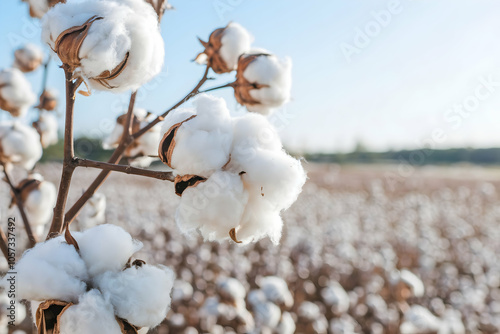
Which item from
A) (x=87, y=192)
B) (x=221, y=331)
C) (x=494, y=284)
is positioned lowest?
(x=494, y=284)

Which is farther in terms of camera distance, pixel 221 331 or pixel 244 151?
pixel 221 331

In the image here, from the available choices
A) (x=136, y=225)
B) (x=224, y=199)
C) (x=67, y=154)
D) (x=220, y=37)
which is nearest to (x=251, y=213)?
(x=224, y=199)

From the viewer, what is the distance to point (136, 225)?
5.16 meters

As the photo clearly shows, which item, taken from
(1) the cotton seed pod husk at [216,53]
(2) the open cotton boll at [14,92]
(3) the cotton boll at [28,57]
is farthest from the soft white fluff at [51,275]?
(3) the cotton boll at [28,57]

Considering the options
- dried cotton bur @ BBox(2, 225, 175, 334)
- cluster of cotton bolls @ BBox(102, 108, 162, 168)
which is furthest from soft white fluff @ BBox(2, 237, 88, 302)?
cluster of cotton bolls @ BBox(102, 108, 162, 168)

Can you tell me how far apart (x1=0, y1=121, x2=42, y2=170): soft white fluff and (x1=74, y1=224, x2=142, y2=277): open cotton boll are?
0.70 metres

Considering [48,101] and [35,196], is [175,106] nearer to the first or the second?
[35,196]

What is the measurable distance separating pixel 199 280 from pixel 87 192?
2.94 m

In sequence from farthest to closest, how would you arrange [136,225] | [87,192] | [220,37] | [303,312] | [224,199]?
[136,225] → [303,312] → [220,37] → [87,192] → [224,199]

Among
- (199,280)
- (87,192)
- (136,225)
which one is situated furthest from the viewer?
(136,225)

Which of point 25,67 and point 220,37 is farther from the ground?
point 220,37

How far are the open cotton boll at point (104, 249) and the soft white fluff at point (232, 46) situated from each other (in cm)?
58

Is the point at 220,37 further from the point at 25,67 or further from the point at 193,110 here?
the point at 25,67

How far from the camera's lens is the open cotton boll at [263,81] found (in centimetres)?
103
